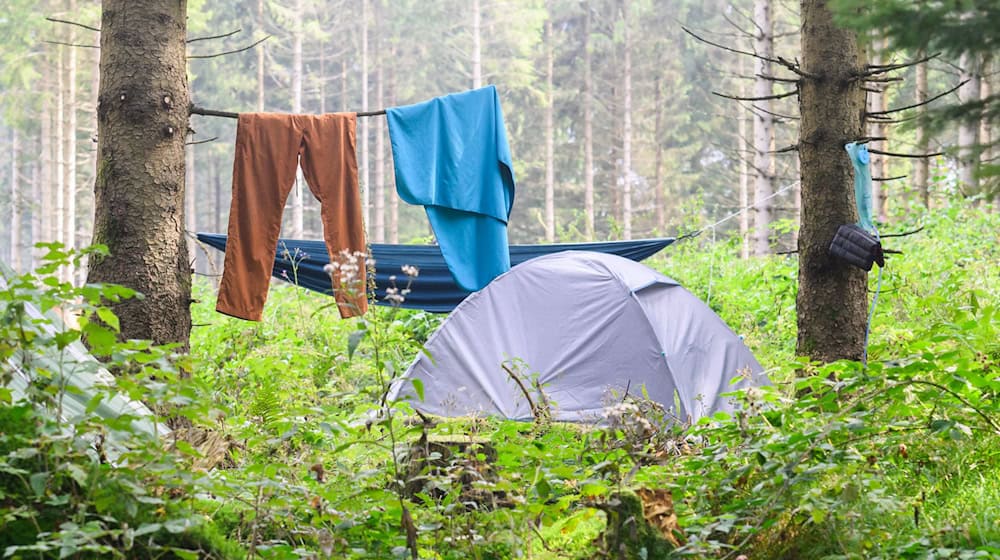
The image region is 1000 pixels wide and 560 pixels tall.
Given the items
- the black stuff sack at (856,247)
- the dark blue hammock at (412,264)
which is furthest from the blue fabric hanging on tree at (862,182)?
the dark blue hammock at (412,264)

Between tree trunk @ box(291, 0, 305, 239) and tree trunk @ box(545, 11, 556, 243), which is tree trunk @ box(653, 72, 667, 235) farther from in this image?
tree trunk @ box(291, 0, 305, 239)

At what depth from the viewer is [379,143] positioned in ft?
64.0

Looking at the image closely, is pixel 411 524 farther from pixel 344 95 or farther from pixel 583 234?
pixel 344 95

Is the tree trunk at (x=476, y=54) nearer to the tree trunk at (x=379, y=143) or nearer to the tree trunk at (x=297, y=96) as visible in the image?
the tree trunk at (x=379, y=143)

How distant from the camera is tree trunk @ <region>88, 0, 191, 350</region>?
3.32 metres

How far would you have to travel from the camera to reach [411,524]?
1.94 meters

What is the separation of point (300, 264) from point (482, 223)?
1.35m

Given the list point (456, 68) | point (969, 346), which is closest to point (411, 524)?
point (969, 346)

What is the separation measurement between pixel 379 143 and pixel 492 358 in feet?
49.7

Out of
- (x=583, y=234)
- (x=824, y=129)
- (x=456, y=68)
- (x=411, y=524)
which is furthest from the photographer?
(x=456, y=68)

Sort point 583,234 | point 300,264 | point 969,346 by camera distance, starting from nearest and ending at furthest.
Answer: point 969,346 < point 300,264 < point 583,234

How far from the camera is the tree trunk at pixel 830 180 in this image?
3898 mm

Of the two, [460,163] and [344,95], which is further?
[344,95]

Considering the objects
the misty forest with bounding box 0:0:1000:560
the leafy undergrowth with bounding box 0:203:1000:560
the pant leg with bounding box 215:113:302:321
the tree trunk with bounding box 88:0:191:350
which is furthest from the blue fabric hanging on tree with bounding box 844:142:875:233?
the tree trunk with bounding box 88:0:191:350
